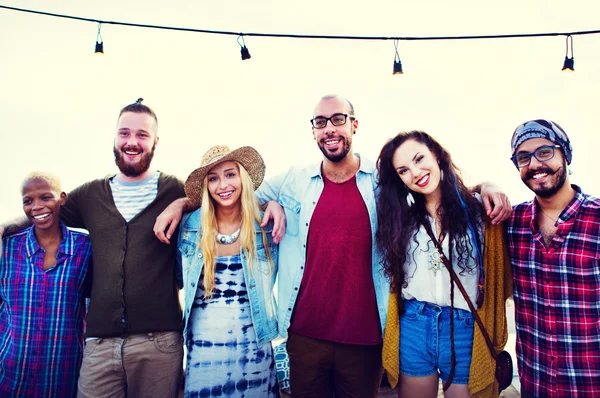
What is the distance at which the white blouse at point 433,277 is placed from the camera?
226cm

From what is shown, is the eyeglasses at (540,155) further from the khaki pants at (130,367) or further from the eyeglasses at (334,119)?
the khaki pants at (130,367)

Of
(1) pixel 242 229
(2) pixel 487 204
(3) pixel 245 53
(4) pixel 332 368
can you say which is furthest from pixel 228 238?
(3) pixel 245 53

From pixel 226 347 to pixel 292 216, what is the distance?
0.95 meters

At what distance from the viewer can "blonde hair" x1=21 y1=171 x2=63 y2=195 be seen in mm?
2655

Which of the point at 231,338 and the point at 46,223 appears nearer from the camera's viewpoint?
the point at 231,338

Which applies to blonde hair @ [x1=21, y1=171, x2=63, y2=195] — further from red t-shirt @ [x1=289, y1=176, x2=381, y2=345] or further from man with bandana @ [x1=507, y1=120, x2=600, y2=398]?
man with bandana @ [x1=507, y1=120, x2=600, y2=398]

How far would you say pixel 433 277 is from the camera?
2287mm

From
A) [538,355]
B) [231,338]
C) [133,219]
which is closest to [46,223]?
[133,219]

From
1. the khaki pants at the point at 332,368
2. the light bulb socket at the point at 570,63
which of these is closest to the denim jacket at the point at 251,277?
the khaki pants at the point at 332,368

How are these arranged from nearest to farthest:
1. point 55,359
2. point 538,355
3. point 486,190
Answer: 1. point 538,355
2. point 486,190
3. point 55,359

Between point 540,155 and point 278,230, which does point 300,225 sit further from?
point 540,155

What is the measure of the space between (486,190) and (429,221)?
1.24 ft

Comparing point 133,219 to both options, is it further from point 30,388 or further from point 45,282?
point 30,388

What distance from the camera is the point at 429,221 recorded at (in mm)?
2443
